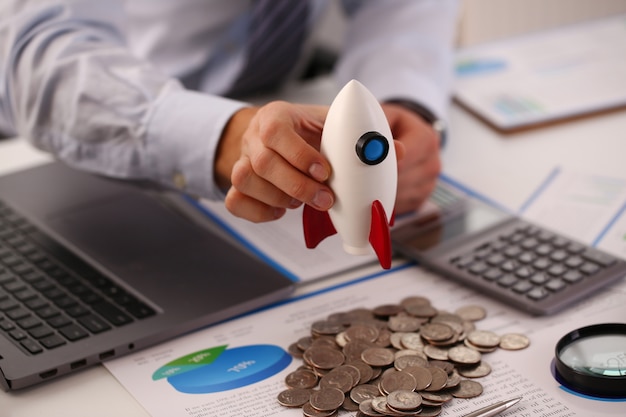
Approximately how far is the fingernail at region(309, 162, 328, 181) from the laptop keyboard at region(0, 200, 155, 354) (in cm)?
25

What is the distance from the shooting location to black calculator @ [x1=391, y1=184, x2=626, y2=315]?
812mm

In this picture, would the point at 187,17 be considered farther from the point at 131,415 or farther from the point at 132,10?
the point at 131,415

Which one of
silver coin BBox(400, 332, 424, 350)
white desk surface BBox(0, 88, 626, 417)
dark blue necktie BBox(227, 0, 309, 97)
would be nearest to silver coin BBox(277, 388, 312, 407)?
silver coin BBox(400, 332, 424, 350)

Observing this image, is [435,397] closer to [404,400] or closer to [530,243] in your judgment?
[404,400]

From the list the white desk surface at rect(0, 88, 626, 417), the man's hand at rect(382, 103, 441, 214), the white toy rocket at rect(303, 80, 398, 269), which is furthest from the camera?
the white desk surface at rect(0, 88, 626, 417)

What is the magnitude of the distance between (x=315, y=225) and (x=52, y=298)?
290 mm

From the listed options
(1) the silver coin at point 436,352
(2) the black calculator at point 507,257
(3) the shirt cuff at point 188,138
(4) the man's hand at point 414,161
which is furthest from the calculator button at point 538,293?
(3) the shirt cuff at point 188,138

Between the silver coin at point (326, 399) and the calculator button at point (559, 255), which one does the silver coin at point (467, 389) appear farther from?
the calculator button at point (559, 255)

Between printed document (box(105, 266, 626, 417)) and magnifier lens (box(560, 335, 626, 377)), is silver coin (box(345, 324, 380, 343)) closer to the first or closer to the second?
printed document (box(105, 266, 626, 417))

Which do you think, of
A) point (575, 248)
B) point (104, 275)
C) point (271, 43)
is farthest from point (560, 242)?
point (271, 43)

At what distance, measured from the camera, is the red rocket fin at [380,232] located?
2.22 feet

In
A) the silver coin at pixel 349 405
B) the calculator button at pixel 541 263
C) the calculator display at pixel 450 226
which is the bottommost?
the silver coin at pixel 349 405

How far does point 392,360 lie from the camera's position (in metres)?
0.74

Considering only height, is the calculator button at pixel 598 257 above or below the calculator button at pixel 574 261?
→ above
